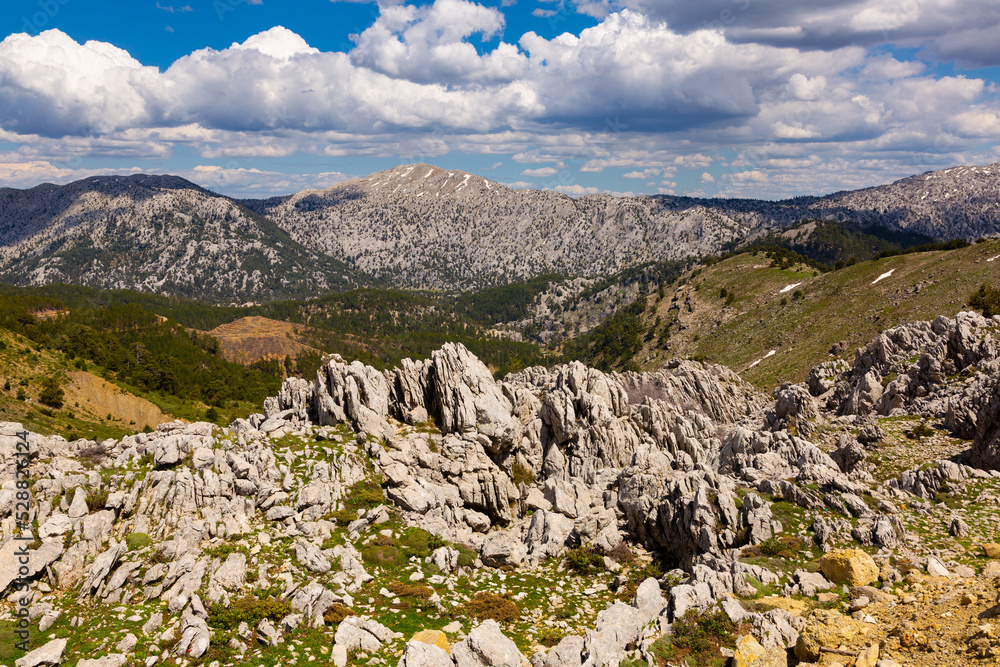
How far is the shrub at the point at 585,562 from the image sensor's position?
34.9 metres

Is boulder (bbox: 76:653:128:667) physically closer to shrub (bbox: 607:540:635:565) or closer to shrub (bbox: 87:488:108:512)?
shrub (bbox: 87:488:108:512)

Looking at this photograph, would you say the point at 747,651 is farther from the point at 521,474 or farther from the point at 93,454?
the point at 93,454

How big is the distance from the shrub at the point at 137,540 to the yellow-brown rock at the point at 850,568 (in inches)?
1516

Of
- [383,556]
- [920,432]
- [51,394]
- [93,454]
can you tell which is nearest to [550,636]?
[383,556]

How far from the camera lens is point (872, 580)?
2423 cm

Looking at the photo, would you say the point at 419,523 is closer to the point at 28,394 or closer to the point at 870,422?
the point at 870,422

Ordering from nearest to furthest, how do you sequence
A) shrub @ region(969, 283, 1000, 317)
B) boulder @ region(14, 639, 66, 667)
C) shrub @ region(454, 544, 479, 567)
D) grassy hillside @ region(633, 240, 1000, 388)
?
boulder @ region(14, 639, 66, 667), shrub @ region(454, 544, 479, 567), shrub @ region(969, 283, 1000, 317), grassy hillside @ region(633, 240, 1000, 388)

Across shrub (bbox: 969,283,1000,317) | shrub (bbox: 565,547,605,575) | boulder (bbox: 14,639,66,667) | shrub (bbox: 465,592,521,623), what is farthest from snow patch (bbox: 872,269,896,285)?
boulder (bbox: 14,639,66,667)

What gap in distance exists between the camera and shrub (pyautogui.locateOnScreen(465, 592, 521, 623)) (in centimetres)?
2886

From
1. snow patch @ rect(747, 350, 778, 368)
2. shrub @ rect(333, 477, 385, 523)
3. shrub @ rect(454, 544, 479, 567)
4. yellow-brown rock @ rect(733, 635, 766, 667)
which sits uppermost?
yellow-brown rock @ rect(733, 635, 766, 667)

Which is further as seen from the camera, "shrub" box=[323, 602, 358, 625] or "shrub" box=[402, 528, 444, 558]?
"shrub" box=[402, 528, 444, 558]

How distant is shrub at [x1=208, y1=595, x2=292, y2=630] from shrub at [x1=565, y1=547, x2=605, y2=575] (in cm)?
1836

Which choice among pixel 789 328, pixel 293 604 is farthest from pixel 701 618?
pixel 789 328

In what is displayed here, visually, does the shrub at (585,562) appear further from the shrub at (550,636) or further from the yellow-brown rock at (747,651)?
the yellow-brown rock at (747,651)
